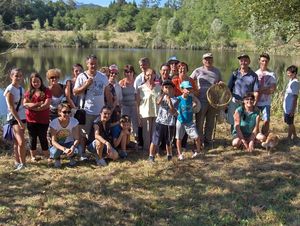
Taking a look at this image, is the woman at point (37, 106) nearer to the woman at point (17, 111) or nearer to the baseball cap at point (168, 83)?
the woman at point (17, 111)

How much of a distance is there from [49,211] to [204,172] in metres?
2.31

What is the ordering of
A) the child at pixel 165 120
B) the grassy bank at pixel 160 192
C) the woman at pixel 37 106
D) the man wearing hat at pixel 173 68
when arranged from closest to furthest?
the grassy bank at pixel 160 192 → the woman at pixel 37 106 → the child at pixel 165 120 → the man wearing hat at pixel 173 68

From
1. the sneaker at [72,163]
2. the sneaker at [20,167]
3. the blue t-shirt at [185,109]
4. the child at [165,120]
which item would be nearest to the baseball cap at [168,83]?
the child at [165,120]

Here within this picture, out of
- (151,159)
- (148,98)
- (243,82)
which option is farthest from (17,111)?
(243,82)

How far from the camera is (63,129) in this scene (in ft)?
21.1

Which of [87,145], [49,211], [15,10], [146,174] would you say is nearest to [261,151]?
[146,174]

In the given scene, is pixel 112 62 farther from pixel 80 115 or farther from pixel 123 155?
pixel 80 115

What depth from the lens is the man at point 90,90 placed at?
254 inches

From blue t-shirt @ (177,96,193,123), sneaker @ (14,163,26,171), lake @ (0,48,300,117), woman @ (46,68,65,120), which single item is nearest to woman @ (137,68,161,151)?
blue t-shirt @ (177,96,193,123)

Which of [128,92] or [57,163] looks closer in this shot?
[57,163]

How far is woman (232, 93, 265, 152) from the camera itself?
6.95 meters

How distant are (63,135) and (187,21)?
81.6 metres

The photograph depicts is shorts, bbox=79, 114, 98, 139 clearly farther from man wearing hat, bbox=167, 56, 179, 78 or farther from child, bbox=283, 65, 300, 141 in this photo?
child, bbox=283, 65, 300, 141

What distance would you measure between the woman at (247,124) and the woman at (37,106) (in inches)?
120
